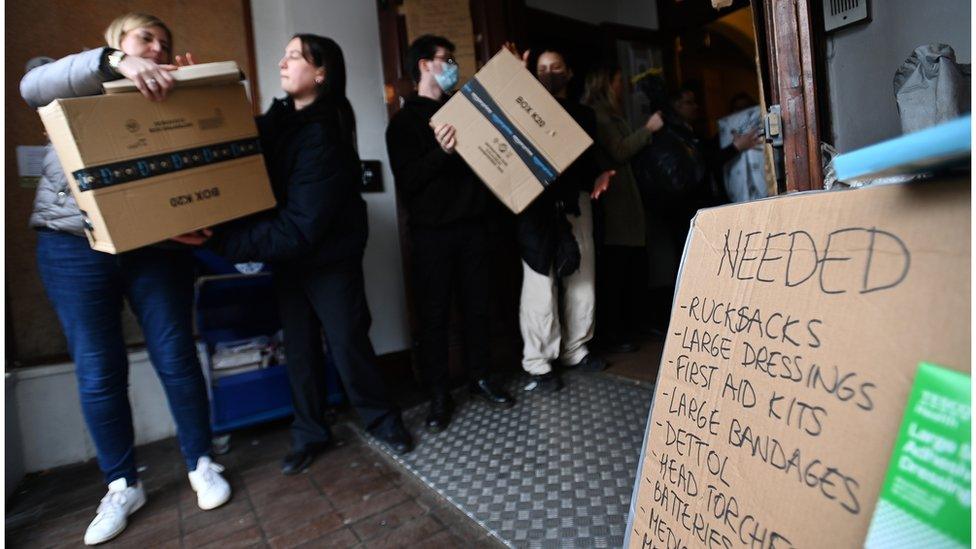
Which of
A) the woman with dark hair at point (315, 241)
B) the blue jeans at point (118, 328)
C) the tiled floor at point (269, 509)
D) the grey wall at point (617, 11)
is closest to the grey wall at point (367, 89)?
the woman with dark hair at point (315, 241)

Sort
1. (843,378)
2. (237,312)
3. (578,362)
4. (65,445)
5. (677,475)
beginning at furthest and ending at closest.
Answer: (578,362)
(237,312)
(65,445)
(677,475)
(843,378)

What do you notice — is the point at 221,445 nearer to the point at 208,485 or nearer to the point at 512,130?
the point at 208,485

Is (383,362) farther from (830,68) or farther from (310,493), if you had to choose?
(830,68)

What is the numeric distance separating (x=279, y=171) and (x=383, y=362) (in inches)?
51.8

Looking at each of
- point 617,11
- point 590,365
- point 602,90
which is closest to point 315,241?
point 590,365

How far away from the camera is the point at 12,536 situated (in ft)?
5.34

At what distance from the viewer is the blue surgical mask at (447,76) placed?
215cm

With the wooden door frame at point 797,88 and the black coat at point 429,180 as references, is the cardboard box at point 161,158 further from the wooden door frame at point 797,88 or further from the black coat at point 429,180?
the wooden door frame at point 797,88

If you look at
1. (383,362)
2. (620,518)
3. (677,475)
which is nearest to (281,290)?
(383,362)

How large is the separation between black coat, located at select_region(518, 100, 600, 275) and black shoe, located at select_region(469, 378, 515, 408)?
23.3 inches

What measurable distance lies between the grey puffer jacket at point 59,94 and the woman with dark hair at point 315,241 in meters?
0.41

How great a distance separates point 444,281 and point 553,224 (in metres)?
0.60

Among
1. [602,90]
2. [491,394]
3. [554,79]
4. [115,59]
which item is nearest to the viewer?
[115,59]

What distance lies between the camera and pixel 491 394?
2350 mm
